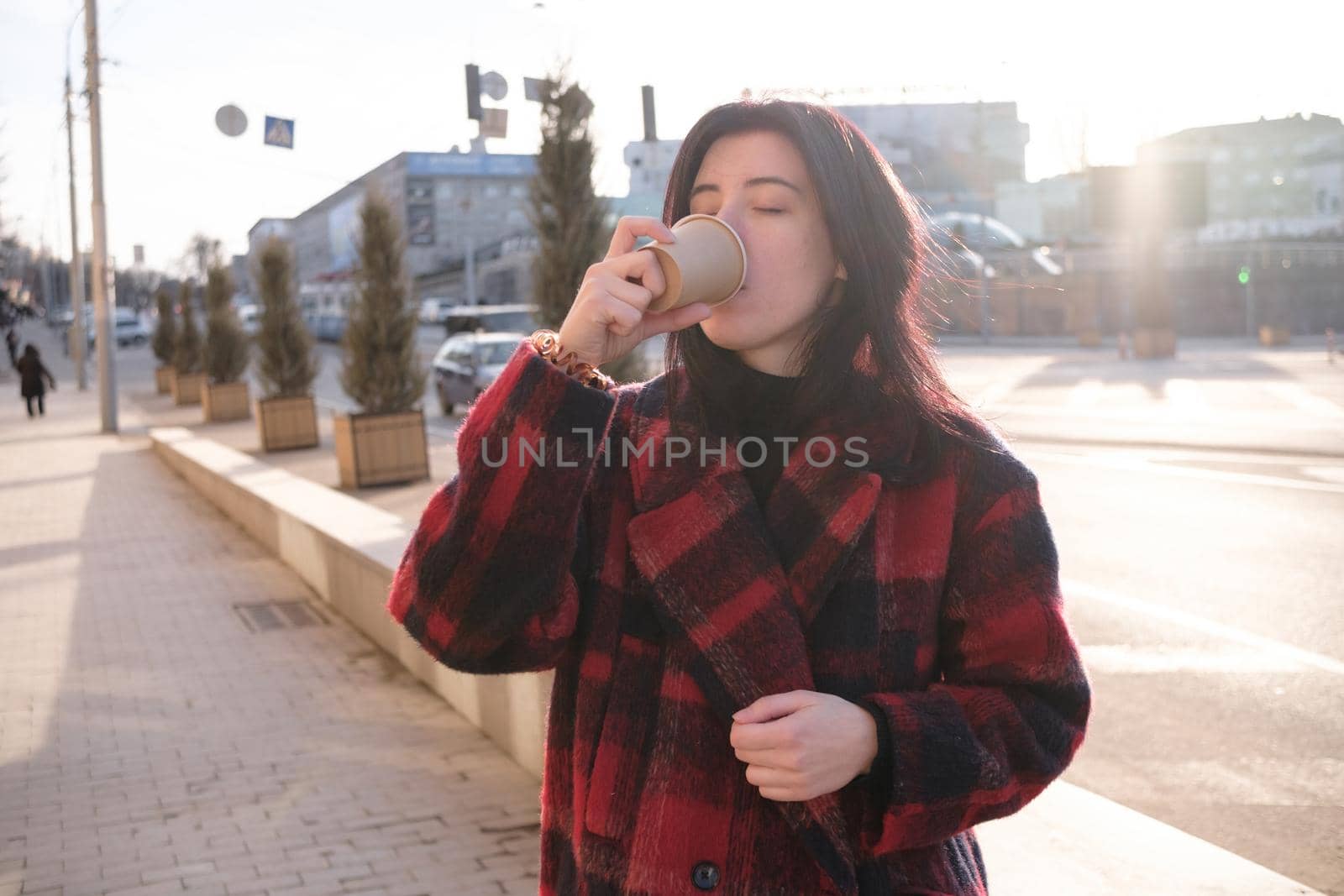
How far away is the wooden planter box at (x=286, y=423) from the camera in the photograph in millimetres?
19297

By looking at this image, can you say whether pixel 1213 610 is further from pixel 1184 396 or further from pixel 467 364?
pixel 467 364

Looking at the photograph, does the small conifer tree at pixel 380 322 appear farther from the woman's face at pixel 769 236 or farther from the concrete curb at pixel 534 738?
the woman's face at pixel 769 236

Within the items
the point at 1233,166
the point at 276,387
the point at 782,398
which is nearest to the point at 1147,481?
the point at 782,398

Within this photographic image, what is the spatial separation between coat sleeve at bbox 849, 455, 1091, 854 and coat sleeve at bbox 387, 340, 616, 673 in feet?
1.41

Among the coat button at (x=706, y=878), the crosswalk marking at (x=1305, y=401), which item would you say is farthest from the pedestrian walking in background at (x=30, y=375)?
the coat button at (x=706, y=878)

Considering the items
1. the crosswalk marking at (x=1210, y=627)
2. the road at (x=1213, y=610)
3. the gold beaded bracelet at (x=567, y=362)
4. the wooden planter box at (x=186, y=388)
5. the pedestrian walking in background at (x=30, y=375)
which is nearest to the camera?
the gold beaded bracelet at (x=567, y=362)

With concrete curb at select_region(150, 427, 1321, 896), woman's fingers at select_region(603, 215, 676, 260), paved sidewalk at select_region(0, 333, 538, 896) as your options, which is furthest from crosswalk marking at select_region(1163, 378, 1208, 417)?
woman's fingers at select_region(603, 215, 676, 260)

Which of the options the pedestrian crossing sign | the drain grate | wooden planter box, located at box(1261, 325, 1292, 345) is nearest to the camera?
the drain grate

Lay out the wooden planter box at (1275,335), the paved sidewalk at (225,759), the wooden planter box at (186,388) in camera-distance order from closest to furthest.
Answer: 1. the paved sidewalk at (225,759)
2. the wooden planter box at (186,388)
3. the wooden planter box at (1275,335)

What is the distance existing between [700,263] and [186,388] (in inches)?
1255

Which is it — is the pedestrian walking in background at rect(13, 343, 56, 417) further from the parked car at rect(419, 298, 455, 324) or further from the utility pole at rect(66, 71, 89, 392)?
the parked car at rect(419, 298, 455, 324)

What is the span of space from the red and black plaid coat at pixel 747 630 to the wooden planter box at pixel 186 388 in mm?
31472

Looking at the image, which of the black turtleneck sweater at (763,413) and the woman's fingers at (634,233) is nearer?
the woman's fingers at (634,233)

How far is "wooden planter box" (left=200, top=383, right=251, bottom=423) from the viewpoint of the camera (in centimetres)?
2548
